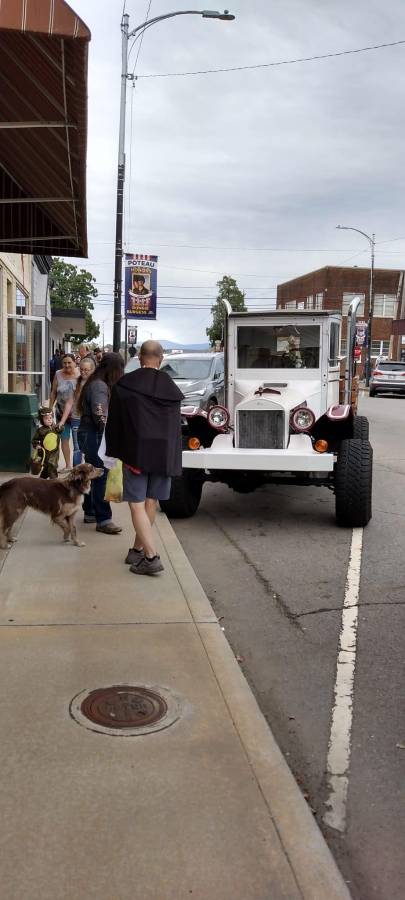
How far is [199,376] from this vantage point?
17.1 meters

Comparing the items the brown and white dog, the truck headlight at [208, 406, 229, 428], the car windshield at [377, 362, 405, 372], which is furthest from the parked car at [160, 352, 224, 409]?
the car windshield at [377, 362, 405, 372]

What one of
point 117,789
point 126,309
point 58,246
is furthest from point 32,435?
point 126,309

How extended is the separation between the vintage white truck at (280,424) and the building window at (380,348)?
5549 centimetres

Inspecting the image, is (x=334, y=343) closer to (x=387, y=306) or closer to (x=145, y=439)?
(x=145, y=439)

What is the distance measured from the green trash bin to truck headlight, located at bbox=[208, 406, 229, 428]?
2.87 metres

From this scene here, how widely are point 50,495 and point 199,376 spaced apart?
11125 mm

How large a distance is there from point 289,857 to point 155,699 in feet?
3.98

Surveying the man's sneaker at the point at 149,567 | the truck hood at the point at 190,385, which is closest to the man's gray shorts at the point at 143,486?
the man's sneaker at the point at 149,567

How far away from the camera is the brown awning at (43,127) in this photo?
4090 mm

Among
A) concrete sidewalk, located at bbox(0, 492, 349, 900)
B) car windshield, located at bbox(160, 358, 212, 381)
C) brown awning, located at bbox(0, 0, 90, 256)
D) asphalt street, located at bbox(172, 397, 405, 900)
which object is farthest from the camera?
car windshield, located at bbox(160, 358, 212, 381)

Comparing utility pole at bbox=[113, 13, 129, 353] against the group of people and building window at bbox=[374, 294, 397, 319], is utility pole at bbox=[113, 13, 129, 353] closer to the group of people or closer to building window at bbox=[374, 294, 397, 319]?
the group of people

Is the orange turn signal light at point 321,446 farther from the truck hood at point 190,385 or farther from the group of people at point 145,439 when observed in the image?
the truck hood at point 190,385

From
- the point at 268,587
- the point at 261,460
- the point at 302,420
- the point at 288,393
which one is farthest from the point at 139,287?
the point at 268,587

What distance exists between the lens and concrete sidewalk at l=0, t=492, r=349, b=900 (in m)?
2.41
